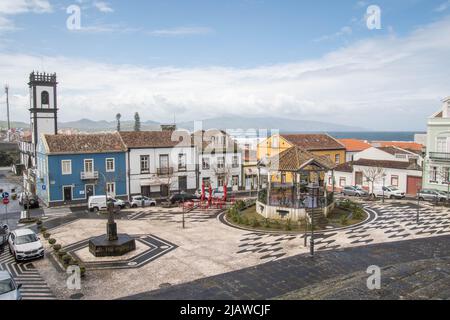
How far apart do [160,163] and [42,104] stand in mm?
17834

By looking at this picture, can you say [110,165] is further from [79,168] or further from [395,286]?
[395,286]

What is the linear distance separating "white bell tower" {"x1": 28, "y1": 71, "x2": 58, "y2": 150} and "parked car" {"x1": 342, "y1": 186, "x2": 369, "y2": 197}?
37.1 meters

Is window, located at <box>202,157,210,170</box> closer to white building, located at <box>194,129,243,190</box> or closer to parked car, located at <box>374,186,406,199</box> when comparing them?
white building, located at <box>194,129,243,190</box>

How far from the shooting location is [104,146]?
4059cm

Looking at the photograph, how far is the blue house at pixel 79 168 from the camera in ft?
125

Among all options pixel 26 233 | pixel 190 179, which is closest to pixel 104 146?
pixel 190 179

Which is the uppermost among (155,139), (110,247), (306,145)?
(155,139)

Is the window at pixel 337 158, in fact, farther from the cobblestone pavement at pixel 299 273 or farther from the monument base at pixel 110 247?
the monument base at pixel 110 247

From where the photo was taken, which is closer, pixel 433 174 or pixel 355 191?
pixel 433 174

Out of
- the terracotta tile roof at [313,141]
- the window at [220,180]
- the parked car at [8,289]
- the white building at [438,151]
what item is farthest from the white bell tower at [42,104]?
the white building at [438,151]

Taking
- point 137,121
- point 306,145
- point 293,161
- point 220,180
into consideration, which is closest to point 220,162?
point 220,180

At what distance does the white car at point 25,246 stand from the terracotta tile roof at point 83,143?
18290mm

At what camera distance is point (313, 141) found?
174 ft

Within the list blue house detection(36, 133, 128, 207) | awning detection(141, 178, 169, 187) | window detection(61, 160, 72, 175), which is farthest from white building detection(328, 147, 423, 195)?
window detection(61, 160, 72, 175)
